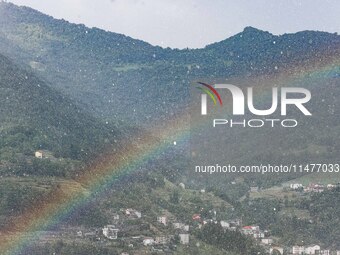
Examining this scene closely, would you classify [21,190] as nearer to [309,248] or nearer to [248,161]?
[309,248]

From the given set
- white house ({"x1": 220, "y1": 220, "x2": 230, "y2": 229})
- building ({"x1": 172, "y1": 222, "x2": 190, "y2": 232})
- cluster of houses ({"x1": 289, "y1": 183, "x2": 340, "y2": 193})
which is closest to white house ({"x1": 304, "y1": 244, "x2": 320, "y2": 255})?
white house ({"x1": 220, "y1": 220, "x2": 230, "y2": 229})

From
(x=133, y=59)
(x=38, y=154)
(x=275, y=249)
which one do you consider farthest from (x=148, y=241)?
(x=133, y=59)

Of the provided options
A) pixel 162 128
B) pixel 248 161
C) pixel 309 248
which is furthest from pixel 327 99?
pixel 309 248

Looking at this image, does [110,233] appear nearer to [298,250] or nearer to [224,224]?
[224,224]

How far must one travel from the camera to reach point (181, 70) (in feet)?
225

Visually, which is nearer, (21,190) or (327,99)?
(21,190)

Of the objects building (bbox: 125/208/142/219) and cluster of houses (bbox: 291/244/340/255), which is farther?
cluster of houses (bbox: 291/244/340/255)

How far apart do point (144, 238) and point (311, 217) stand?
13.6 m

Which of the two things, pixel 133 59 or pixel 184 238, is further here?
pixel 133 59

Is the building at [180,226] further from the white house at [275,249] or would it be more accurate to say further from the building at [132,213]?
the white house at [275,249]

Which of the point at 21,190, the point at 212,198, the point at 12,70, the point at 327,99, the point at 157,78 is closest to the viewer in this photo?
the point at 21,190

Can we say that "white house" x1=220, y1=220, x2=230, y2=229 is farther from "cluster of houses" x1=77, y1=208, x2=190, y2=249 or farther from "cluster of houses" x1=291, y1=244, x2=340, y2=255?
"cluster of houses" x1=291, y1=244, x2=340, y2=255

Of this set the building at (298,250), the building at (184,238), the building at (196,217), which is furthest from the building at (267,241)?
the building at (184,238)

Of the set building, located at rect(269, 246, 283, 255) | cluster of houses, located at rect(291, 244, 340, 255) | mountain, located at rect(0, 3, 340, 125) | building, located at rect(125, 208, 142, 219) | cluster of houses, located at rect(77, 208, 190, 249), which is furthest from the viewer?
mountain, located at rect(0, 3, 340, 125)
